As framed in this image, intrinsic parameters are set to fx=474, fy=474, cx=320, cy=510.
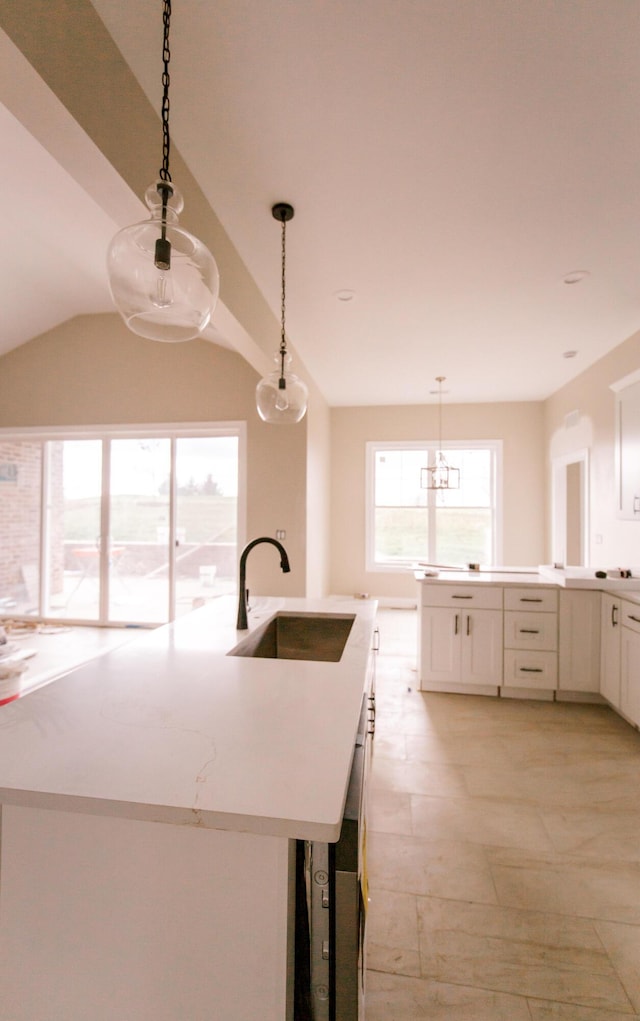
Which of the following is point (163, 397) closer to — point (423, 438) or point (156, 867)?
point (423, 438)

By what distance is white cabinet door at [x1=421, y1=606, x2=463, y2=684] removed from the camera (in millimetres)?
3553

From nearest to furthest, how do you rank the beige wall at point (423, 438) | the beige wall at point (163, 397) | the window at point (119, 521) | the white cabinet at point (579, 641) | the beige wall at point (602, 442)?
1. the white cabinet at point (579, 641)
2. the beige wall at point (602, 442)
3. the beige wall at point (163, 397)
4. the window at point (119, 521)
5. the beige wall at point (423, 438)

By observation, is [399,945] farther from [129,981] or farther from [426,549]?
[426,549]

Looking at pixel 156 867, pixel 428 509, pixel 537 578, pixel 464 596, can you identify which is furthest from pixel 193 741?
pixel 428 509

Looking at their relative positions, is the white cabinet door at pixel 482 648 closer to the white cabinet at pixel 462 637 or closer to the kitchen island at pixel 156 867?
the white cabinet at pixel 462 637

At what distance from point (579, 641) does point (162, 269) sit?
3.51 metres

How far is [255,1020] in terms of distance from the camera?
75 centimetres

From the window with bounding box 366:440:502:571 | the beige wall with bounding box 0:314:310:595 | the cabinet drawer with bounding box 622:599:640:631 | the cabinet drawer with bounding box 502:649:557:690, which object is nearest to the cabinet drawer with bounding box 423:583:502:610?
the cabinet drawer with bounding box 502:649:557:690

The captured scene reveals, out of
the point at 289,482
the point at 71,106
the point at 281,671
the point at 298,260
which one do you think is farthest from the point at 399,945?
the point at 289,482

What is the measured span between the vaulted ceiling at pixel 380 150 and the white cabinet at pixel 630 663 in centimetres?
220

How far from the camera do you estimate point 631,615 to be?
9.70 feet

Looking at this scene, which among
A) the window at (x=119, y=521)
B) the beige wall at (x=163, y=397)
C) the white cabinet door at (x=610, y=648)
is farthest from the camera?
the window at (x=119, y=521)

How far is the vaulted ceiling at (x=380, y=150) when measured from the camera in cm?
150

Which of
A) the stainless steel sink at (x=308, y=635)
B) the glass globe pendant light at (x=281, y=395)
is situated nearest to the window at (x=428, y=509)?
the glass globe pendant light at (x=281, y=395)
